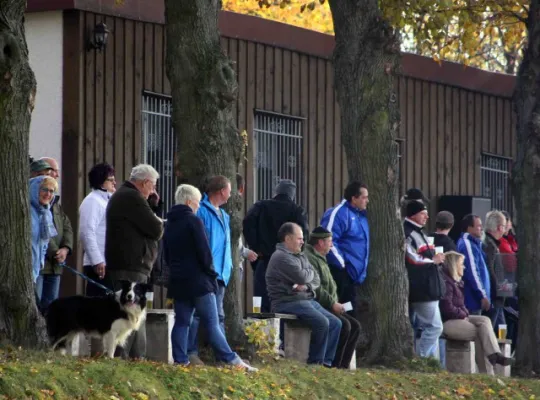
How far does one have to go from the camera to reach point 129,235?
46.6ft

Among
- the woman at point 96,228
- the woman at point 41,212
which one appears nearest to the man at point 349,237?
the woman at point 96,228

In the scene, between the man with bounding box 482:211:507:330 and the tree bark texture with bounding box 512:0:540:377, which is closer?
the tree bark texture with bounding box 512:0:540:377

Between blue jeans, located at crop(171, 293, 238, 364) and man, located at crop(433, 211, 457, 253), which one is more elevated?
man, located at crop(433, 211, 457, 253)

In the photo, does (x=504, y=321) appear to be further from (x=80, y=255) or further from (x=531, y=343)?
(x=80, y=255)

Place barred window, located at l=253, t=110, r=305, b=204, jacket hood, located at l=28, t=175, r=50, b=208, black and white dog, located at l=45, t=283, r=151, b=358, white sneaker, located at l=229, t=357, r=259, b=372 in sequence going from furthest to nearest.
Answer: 1. barred window, located at l=253, t=110, r=305, b=204
2. jacket hood, located at l=28, t=175, r=50, b=208
3. white sneaker, located at l=229, t=357, r=259, b=372
4. black and white dog, located at l=45, t=283, r=151, b=358

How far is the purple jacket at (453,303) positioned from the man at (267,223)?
2.31m

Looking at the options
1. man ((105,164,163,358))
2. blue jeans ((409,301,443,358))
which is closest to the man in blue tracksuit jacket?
man ((105,164,163,358))

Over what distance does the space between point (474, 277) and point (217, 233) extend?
235 inches

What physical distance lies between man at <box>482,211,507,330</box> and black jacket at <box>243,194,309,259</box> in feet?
14.3

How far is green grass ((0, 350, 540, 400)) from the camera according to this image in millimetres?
11422

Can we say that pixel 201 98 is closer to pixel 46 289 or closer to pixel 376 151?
pixel 46 289

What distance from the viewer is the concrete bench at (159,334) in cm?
1507

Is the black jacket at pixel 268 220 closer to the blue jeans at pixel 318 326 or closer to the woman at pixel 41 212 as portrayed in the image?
the blue jeans at pixel 318 326

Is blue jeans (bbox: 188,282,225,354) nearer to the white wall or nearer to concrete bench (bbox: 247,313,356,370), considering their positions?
concrete bench (bbox: 247,313,356,370)
